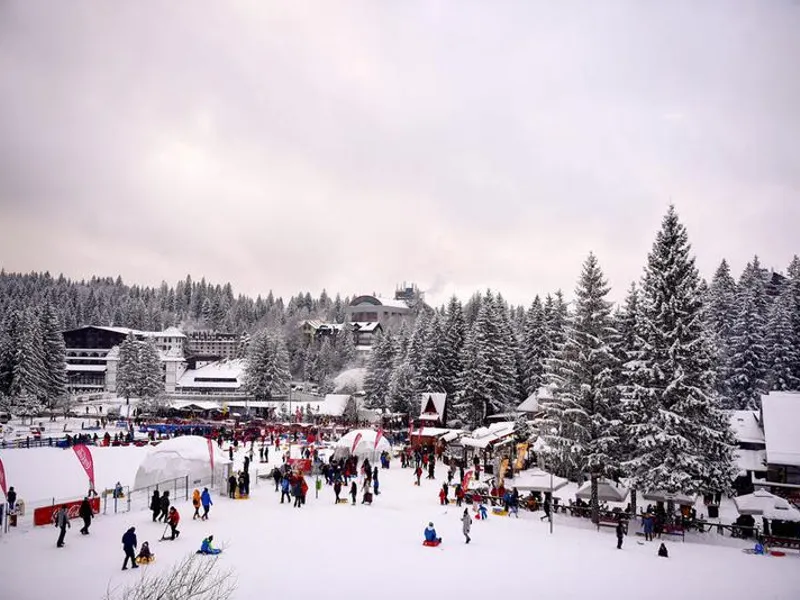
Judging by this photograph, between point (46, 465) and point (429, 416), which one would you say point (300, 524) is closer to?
point (46, 465)

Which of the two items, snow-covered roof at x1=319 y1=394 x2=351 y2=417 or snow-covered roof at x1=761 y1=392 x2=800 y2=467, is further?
snow-covered roof at x1=319 y1=394 x2=351 y2=417

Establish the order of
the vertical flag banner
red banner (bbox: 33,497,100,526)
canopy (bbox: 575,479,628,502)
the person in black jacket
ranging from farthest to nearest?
1. the vertical flag banner
2. canopy (bbox: 575,479,628,502)
3. the person in black jacket
4. red banner (bbox: 33,497,100,526)

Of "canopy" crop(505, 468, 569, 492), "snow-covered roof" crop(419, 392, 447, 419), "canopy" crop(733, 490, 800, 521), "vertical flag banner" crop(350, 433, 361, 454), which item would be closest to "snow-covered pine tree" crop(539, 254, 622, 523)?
"canopy" crop(505, 468, 569, 492)

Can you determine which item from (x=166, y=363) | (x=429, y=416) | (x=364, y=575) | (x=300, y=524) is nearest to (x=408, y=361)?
(x=429, y=416)

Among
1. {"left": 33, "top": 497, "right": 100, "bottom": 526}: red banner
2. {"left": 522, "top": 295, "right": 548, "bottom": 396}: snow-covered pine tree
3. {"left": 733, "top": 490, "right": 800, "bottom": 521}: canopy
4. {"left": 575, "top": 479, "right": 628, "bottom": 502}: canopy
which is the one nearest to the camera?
{"left": 33, "top": 497, "right": 100, "bottom": 526}: red banner

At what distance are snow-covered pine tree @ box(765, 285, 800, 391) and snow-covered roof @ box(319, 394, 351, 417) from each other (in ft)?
137

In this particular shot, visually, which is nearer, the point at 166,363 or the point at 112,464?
the point at 112,464

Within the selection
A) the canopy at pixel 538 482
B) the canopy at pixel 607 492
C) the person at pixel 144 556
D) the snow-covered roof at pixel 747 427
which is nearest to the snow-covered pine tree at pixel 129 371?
the canopy at pixel 538 482

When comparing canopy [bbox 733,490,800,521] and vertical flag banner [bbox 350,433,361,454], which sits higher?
vertical flag banner [bbox 350,433,361,454]

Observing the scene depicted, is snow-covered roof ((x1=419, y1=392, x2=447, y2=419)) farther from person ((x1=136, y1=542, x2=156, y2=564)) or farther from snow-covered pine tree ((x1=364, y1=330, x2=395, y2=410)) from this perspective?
person ((x1=136, y1=542, x2=156, y2=564))

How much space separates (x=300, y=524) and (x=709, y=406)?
58.5 ft

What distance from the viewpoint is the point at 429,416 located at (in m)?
52.7

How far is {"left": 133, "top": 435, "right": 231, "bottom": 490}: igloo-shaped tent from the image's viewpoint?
2398 cm

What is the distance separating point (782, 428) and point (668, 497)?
39.0 feet
